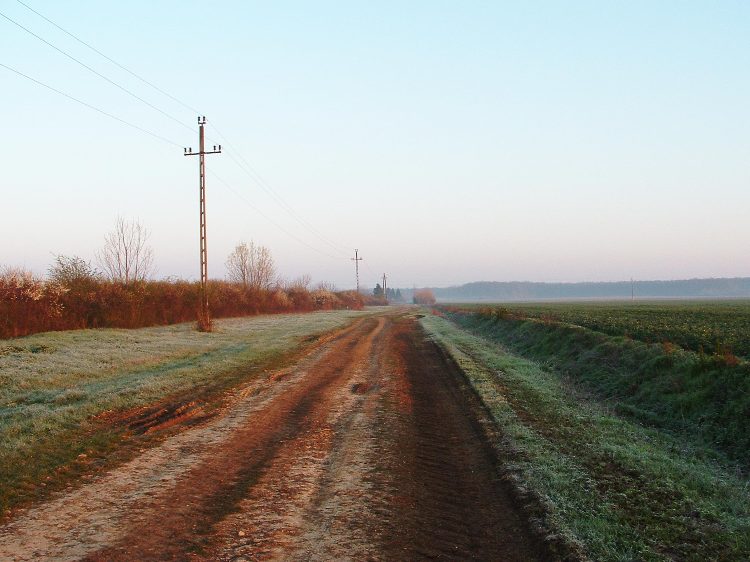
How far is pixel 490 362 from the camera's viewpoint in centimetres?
1812

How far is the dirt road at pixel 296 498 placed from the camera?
4.95 m

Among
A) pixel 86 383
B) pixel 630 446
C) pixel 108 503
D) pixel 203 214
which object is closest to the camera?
pixel 108 503

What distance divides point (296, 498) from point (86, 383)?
34.5 ft

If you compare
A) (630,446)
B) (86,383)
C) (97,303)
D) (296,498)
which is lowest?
(630,446)

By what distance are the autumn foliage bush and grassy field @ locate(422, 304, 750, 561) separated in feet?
66.0

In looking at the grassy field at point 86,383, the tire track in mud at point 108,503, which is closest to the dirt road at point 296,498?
the tire track in mud at point 108,503

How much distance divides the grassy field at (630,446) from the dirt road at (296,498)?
0.66 metres

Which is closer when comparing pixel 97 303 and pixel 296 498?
pixel 296 498

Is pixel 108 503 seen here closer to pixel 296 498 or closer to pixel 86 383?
pixel 296 498

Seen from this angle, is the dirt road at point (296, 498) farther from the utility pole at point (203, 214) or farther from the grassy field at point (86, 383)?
the utility pole at point (203, 214)

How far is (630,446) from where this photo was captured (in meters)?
8.44

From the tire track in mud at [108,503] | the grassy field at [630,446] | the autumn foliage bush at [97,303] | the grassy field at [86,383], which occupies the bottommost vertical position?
the grassy field at [630,446]

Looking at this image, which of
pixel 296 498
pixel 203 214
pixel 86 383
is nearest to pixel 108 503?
pixel 296 498

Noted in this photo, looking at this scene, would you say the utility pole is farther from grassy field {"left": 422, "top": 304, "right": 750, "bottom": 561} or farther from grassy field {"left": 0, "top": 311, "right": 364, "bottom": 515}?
grassy field {"left": 422, "top": 304, "right": 750, "bottom": 561}
